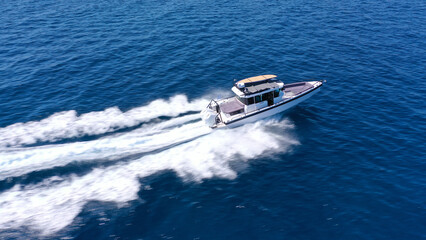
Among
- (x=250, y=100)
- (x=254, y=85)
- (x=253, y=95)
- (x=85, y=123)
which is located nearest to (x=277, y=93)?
(x=254, y=85)

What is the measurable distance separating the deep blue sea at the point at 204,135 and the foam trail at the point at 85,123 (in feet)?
0.68

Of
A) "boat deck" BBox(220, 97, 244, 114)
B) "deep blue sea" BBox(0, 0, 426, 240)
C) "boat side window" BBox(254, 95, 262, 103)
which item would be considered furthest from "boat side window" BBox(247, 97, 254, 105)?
"deep blue sea" BBox(0, 0, 426, 240)

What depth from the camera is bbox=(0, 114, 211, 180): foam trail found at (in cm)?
2672

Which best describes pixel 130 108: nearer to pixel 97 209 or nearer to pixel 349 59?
pixel 97 209

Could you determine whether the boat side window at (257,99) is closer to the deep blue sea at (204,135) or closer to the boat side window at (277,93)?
the boat side window at (277,93)

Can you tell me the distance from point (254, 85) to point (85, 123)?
21.3m

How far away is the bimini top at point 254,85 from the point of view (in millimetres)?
33094

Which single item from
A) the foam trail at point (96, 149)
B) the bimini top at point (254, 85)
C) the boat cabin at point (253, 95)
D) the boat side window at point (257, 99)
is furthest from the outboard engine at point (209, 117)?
the boat side window at point (257, 99)

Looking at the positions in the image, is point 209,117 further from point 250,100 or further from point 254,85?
point 254,85

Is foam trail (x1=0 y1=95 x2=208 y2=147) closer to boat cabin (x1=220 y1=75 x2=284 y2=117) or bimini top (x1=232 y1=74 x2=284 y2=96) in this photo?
boat cabin (x1=220 y1=75 x2=284 y2=117)

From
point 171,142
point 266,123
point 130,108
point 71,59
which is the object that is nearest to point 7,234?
point 171,142

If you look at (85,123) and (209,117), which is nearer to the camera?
(209,117)

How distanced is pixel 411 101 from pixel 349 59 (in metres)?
13.6

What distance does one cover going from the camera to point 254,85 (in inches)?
1351
